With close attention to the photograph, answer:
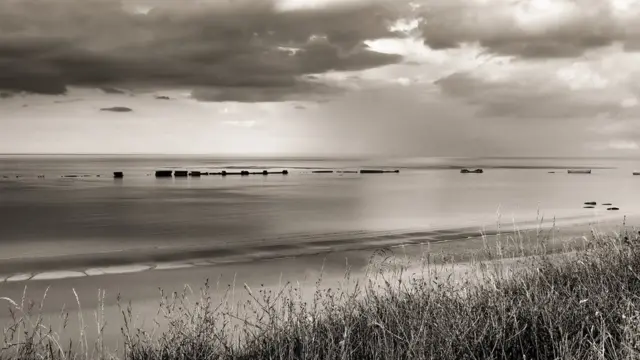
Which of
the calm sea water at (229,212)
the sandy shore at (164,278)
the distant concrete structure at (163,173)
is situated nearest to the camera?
the sandy shore at (164,278)

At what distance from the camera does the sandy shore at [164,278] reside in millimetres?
13211

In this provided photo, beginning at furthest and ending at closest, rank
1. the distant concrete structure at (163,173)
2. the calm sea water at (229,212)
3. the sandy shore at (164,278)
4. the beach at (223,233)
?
the distant concrete structure at (163,173) → the calm sea water at (229,212) → the beach at (223,233) → the sandy shore at (164,278)

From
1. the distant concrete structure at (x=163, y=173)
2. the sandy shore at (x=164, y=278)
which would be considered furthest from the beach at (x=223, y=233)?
the distant concrete structure at (x=163, y=173)

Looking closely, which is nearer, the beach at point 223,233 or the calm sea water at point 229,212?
the beach at point 223,233

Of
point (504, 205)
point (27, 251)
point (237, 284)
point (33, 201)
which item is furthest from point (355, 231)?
point (33, 201)

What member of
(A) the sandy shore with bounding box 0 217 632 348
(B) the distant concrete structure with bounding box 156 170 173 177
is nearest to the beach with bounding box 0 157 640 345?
(A) the sandy shore with bounding box 0 217 632 348

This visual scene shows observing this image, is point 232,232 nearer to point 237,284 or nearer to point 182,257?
point 182,257

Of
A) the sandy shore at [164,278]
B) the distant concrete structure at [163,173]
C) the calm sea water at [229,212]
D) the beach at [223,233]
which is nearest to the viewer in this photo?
the sandy shore at [164,278]

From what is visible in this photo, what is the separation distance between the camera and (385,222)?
113 ft

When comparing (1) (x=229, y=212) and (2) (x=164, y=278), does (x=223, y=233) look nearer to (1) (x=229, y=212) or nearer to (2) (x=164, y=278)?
(1) (x=229, y=212)

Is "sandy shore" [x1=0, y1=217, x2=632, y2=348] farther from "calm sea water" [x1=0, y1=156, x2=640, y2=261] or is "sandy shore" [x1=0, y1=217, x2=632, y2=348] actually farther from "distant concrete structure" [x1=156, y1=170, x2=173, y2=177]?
"distant concrete structure" [x1=156, y1=170, x2=173, y2=177]

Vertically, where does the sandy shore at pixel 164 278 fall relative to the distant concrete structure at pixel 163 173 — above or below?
below

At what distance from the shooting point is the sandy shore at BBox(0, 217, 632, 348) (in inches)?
520

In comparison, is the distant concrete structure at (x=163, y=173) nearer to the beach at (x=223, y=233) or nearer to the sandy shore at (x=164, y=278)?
the beach at (x=223, y=233)
